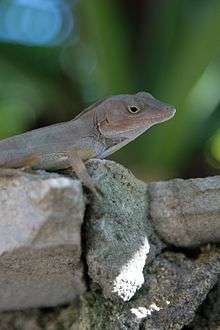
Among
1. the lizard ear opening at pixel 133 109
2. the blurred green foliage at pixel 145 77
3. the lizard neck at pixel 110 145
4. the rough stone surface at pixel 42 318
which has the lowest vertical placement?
the blurred green foliage at pixel 145 77

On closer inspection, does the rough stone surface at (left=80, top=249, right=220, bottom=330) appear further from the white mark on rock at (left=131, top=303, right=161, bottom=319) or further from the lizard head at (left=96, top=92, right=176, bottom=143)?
the lizard head at (left=96, top=92, right=176, bottom=143)

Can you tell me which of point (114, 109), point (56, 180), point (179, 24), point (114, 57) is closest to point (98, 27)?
point (114, 57)

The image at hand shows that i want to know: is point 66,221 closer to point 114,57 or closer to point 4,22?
point 114,57

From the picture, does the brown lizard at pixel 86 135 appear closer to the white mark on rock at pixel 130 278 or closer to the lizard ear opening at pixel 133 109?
the lizard ear opening at pixel 133 109

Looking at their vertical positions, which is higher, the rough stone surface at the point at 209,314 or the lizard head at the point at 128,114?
the lizard head at the point at 128,114

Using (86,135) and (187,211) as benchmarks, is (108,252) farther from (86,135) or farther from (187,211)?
(86,135)

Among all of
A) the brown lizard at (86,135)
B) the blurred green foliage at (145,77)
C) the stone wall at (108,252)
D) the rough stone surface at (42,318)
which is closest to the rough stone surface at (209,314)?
the stone wall at (108,252)
